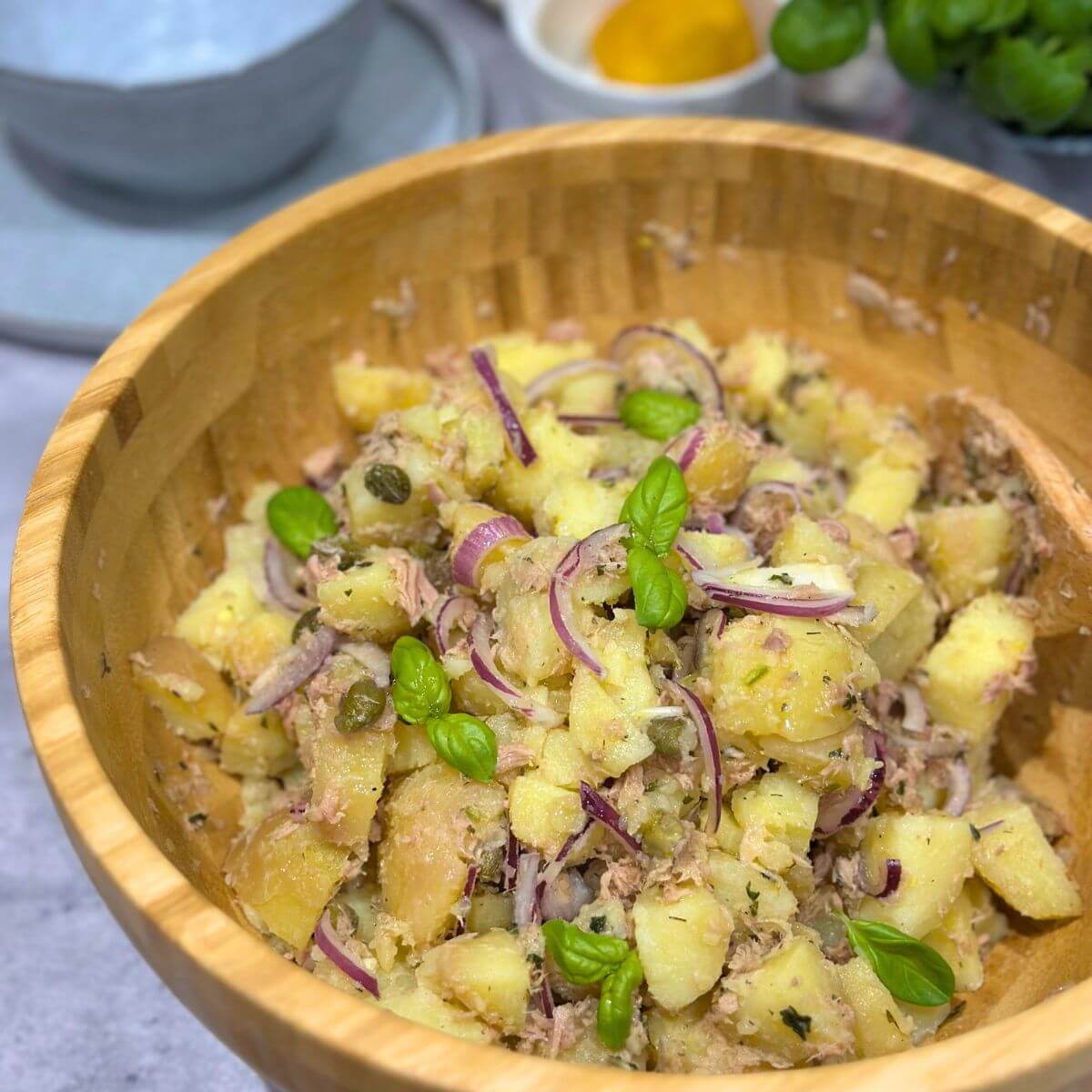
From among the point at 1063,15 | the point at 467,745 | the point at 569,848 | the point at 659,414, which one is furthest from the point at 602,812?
the point at 1063,15

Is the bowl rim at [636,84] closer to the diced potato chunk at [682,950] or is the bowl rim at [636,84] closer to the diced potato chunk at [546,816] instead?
the diced potato chunk at [546,816]

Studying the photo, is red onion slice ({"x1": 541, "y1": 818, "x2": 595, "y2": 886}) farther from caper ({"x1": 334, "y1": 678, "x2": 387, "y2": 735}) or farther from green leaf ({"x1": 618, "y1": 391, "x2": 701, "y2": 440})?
green leaf ({"x1": 618, "y1": 391, "x2": 701, "y2": 440})

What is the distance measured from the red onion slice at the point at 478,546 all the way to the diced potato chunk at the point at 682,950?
1.45 feet

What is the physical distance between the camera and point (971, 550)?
1.56 meters

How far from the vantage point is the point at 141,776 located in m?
1.32

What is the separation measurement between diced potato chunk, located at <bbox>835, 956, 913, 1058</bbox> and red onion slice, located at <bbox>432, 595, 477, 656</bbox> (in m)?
0.56

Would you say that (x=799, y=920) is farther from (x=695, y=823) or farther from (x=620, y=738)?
(x=620, y=738)

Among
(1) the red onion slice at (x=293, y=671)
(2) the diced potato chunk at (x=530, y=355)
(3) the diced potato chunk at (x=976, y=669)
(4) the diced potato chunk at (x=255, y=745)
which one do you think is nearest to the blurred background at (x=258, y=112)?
(4) the diced potato chunk at (x=255, y=745)

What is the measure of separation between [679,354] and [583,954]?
2.99ft

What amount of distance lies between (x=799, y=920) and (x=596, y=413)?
763 millimetres

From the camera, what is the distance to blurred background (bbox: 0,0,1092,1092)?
168 centimetres

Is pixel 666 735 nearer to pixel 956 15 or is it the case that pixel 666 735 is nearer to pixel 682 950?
pixel 682 950

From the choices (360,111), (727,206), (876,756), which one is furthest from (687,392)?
(360,111)

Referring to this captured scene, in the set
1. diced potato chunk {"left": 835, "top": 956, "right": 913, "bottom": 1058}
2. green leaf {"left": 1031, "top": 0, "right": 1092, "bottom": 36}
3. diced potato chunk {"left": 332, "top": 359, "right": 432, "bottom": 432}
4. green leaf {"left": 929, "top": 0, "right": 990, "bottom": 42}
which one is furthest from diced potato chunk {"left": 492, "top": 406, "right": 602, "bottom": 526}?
green leaf {"left": 1031, "top": 0, "right": 1092, "bottom": 36}
